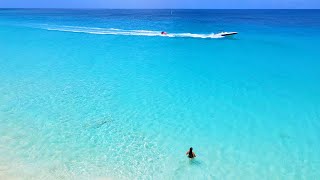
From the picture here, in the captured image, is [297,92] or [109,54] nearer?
[297,92]

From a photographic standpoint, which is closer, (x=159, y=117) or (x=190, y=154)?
(x=190, y=154)

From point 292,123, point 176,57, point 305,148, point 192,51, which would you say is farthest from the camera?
point 192,51

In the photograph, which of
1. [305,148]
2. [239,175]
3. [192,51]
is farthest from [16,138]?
[192,51]

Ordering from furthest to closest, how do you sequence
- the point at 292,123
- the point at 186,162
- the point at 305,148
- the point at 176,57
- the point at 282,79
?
the point at 176,57
the point at 282,79
the point at 292,123
the point at 305,148
the point at 186,162

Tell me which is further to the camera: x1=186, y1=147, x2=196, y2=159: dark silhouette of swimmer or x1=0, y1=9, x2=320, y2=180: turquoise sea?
x1=186, y1=147, x2=196, y2=159: dark silhouette of swimmer

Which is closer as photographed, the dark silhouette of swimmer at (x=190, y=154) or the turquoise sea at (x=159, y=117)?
the turquoise sea at (x=159, y=117)

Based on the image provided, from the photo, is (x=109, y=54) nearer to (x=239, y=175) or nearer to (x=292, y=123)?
(x=292, y=123)
